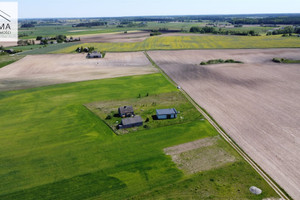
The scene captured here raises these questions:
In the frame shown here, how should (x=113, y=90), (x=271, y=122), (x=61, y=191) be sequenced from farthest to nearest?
(x=113, y=90) → (x=271, y=122) → (x=61, y=191)

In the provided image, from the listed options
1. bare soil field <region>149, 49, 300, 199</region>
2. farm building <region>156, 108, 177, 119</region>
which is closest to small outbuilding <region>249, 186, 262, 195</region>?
bare soil field <region>149, 49, 300, 199</region>

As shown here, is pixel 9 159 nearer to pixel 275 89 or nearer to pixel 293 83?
pixel 275 89

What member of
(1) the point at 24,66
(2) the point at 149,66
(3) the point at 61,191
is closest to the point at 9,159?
(3) the point at 61,191

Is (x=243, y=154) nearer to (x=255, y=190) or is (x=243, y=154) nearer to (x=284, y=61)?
(x=255, y=190)

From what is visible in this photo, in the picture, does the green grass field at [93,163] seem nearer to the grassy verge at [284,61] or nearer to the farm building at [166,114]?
the farm building at [166,114]

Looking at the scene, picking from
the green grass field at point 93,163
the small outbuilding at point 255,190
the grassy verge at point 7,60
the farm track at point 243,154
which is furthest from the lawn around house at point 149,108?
the grassy verge at point 7,60

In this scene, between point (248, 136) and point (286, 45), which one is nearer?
point (248, 136)

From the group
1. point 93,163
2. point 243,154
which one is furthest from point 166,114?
point 93,163

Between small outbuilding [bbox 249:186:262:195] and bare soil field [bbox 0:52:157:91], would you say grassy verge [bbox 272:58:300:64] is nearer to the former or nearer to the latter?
bare soil field [bbox 0:52:157:91]
